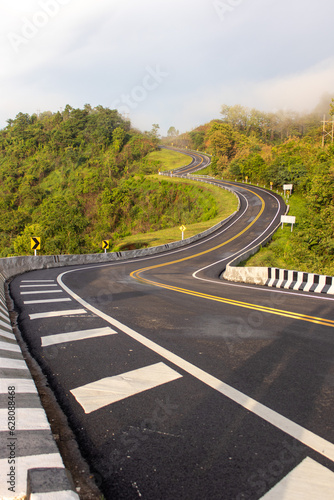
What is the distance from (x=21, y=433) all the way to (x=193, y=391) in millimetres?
1900

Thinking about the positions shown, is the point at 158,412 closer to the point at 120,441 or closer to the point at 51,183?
the point at 120,441

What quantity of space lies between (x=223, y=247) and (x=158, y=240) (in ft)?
35.9

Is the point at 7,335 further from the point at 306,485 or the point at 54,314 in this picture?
the point at 306,485

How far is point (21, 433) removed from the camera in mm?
3035

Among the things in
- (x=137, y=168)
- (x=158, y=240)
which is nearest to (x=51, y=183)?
(x=137, y=168)

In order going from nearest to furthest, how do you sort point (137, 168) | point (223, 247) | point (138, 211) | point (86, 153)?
point (223, 247) < point (138, 211) < point (137, 168) < point (86, 153)

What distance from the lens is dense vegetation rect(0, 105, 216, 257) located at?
192ft

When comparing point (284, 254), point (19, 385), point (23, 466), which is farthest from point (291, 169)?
point (23, 466)

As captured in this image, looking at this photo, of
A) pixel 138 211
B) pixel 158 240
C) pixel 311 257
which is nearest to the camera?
pixel 311 257

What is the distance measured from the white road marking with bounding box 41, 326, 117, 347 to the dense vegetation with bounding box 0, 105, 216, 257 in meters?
48.5

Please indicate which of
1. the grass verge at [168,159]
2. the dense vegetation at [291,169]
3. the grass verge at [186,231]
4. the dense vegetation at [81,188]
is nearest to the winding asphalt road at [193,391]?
the dense vegetation at [291,169]

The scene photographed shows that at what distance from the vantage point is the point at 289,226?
38469 mm

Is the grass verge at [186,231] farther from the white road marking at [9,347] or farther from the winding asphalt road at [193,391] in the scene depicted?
the white road marking at [9,347]

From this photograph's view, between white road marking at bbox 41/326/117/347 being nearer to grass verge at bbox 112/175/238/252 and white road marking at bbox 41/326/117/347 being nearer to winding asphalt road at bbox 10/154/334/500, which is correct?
winding asphalt road at bbox 10/154/334/500
